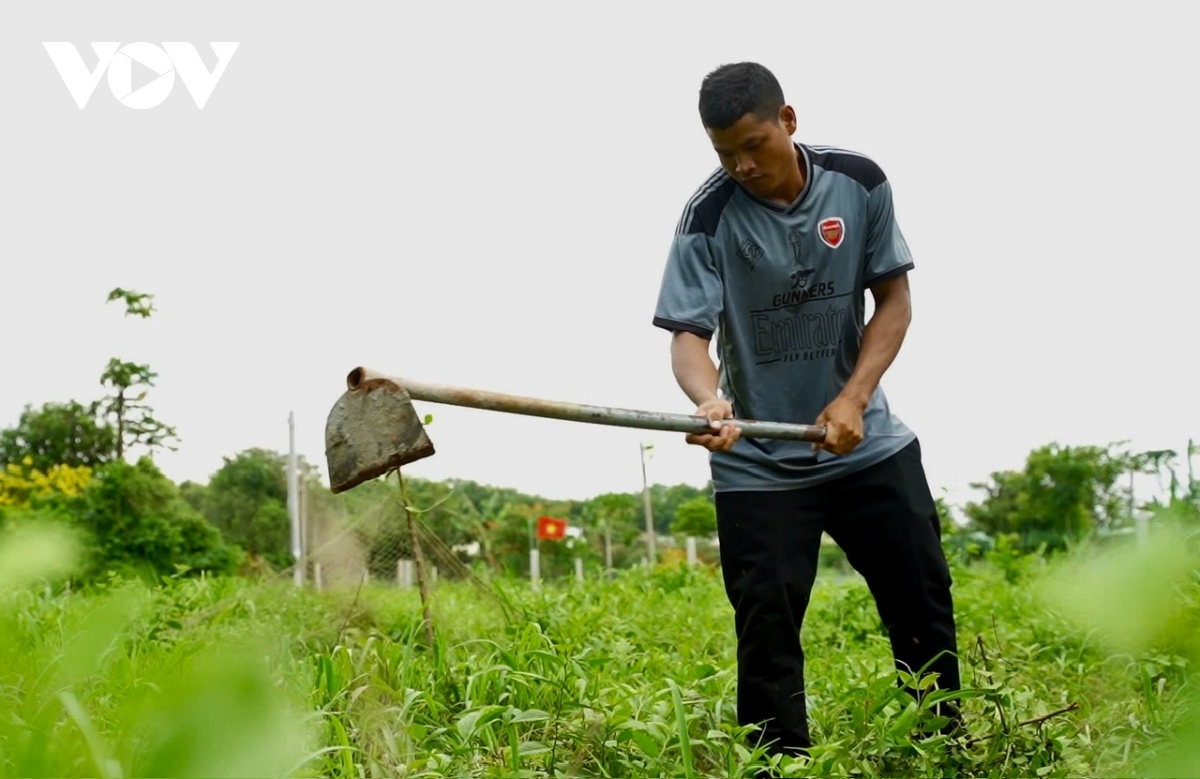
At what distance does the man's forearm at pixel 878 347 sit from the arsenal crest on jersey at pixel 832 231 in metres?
0.20

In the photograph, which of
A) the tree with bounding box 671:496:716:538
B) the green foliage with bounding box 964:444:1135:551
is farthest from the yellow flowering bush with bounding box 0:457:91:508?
the green foliage with bounding box 964:444:1135:551

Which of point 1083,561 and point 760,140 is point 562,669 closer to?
point 760,140

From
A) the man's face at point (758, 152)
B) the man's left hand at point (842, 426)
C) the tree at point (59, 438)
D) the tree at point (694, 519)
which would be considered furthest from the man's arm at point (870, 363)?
the tree at point (694, 519)

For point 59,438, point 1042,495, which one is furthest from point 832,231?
point 1042,495

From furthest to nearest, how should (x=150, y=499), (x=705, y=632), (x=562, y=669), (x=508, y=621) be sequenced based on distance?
(x=150, y=499) < (x=705, y=632) < (x=508, y=621) < (x=562, y=669)

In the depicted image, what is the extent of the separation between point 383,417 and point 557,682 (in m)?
0.89

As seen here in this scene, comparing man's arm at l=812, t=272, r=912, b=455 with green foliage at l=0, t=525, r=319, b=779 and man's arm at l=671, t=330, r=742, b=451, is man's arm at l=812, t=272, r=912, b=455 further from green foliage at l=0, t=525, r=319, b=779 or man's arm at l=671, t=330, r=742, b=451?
green foliage at l=0, t=525, r=319, b=779

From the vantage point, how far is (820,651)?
16.6ft

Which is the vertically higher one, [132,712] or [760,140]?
[760,140]

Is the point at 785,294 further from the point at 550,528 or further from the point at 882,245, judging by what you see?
the point at 550,528

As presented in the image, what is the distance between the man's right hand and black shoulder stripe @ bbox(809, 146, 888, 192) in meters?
0.67

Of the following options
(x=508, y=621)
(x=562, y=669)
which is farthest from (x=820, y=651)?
(x=562, y=669)

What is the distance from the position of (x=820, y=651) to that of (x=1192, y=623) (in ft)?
15.5

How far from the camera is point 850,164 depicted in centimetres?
296
